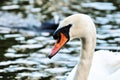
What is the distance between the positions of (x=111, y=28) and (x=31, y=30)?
5.63 feet

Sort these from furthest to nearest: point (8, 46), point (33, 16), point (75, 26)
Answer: point (33, 16) < point (8, 46) < point (75, 26)

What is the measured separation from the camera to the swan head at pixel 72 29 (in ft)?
20.8

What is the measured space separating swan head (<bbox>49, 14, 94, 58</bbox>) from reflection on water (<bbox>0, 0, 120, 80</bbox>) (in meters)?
2.12

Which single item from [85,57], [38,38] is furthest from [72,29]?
[38,38]

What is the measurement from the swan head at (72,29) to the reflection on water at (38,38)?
2.12m

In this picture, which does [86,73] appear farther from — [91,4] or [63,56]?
[91,4]

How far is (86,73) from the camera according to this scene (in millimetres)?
6754

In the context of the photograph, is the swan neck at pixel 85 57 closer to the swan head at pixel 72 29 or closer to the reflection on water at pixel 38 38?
the swan head at pixel 72 29

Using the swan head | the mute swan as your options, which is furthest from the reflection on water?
the swan head

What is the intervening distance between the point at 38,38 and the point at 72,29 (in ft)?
14.1

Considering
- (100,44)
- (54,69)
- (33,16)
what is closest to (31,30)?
(33,16)

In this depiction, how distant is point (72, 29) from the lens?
21.1 feet

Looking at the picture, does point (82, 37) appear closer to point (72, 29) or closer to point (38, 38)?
point (72, 29)

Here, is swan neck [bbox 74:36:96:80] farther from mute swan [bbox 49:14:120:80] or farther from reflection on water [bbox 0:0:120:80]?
reflection on water [bbox 0:0:120:80]
